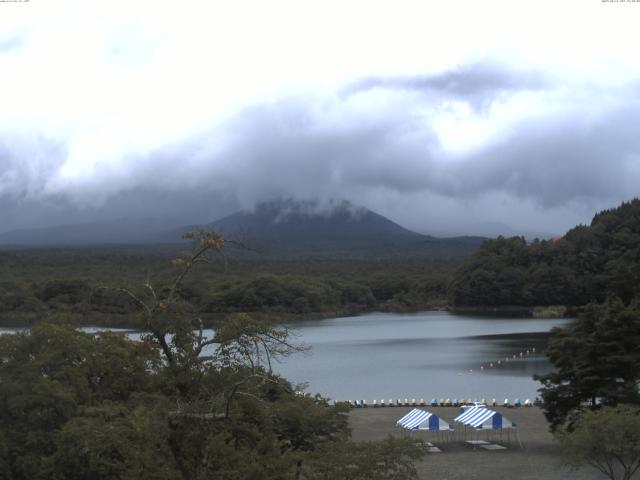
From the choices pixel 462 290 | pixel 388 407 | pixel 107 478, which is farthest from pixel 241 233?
pixel 462 290

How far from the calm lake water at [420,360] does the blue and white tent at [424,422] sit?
6683mm

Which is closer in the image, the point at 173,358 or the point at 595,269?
the point at 173,358

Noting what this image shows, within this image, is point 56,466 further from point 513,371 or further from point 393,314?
point 393,314

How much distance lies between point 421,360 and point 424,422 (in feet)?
87.2

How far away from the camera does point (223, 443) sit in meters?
9.33

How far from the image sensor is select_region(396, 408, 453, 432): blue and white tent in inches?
944

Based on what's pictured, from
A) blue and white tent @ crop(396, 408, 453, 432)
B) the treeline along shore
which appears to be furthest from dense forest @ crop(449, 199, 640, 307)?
blue and white tent @ crop(396, 408, 453, 432)

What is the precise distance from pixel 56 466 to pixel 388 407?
21.5 meters

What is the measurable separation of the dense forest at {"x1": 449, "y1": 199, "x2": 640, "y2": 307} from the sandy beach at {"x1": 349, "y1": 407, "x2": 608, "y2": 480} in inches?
2623

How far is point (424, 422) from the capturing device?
24516mm

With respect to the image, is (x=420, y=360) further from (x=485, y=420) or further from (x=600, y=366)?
(x=600, y=366)

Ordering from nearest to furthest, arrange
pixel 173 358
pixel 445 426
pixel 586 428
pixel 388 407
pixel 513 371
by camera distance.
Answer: pixel 173 358 → pixel 586 428 → pixel 445 426 → pixel 388 407 → pixel 513 371

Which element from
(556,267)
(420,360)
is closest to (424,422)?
(420,360)

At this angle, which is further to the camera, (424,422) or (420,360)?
(420,360)
